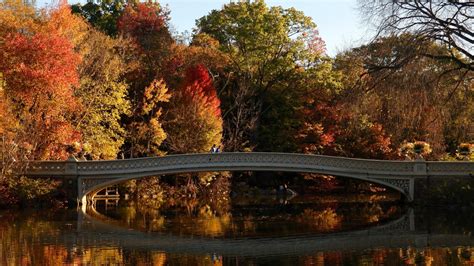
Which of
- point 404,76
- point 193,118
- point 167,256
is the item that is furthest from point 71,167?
point 404,76

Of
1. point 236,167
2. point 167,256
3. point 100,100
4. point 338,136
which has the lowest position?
point 167,256

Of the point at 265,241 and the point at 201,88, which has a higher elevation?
the point at 201,88

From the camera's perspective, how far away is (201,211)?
104 feet

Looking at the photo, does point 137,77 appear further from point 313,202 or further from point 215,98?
point 313,202

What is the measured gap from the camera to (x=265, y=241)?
70.2ft

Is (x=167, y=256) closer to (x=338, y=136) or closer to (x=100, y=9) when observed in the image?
(x=338, y=136)

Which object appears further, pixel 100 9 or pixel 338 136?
pixel 100 9

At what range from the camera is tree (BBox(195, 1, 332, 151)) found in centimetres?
4378

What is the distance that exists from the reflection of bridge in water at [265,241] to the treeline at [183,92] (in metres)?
7.49

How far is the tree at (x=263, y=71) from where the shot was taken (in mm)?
43781

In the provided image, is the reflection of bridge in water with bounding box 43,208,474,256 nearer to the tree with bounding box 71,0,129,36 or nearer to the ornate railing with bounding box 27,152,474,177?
the ornate railing with bounding box 27,152,474,177

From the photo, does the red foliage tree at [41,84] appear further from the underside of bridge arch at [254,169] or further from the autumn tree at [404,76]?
the autumn tree at [404,76]

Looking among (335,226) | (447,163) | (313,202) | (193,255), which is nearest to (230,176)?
(313,202)

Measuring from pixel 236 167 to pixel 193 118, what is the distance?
820 centimetres
